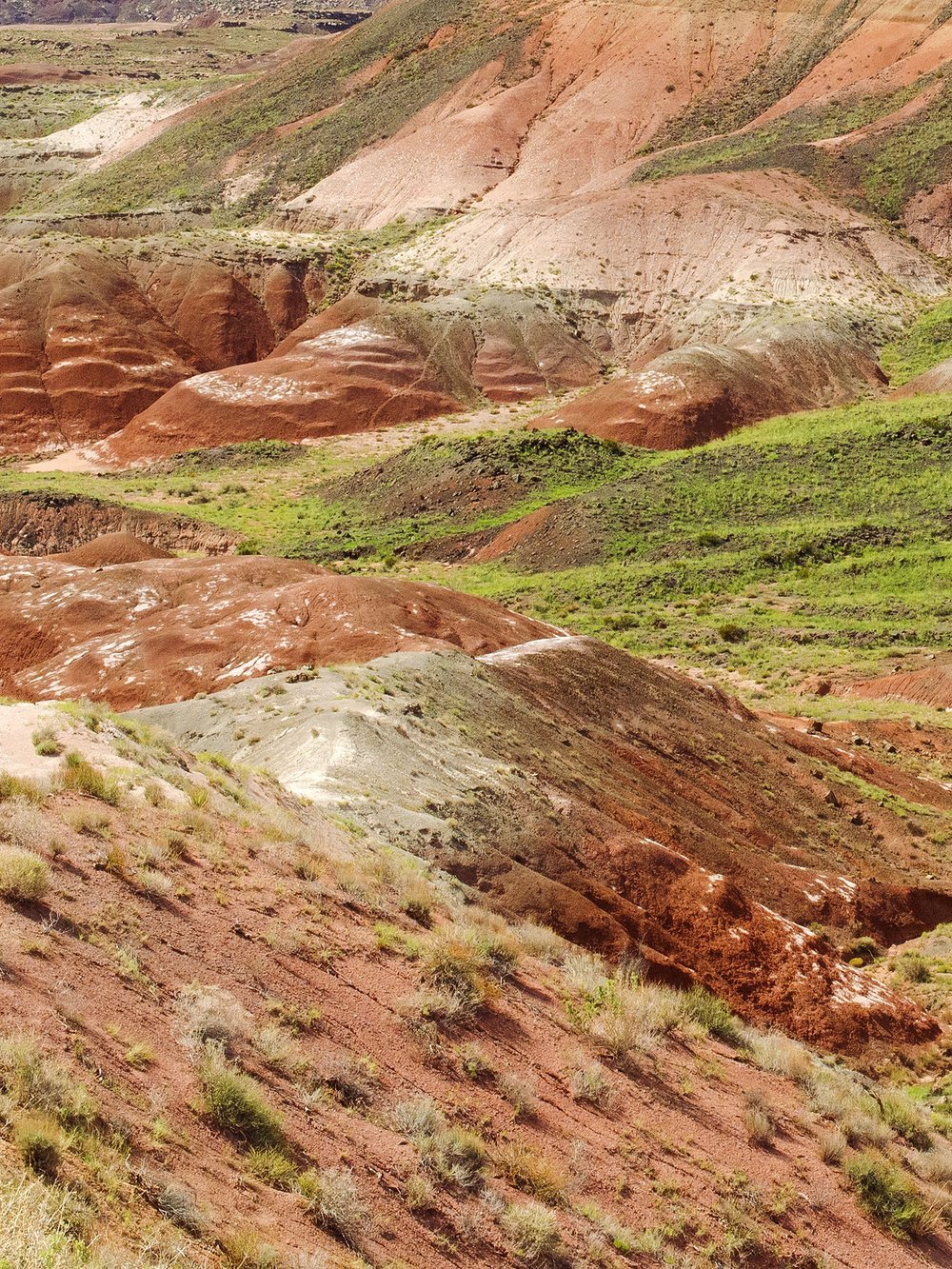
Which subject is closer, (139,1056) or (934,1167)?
(139,1056)

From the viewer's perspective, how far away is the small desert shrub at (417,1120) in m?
8.63

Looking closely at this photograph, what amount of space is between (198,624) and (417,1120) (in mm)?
17097

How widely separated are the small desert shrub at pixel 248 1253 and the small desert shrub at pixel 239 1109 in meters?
1.04

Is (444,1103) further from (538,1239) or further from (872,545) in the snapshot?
(872,545)

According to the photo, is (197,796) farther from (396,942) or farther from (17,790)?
(396,942)

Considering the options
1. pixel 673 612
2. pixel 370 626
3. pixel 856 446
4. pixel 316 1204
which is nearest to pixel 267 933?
pixel 316 1204

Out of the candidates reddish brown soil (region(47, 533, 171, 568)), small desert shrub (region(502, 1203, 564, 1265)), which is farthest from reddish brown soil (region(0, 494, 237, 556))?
small desert shrub (region(502, 1203, 564, 1265))

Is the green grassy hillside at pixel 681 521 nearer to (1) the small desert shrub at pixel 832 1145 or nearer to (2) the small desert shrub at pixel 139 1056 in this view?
(1) the small desert shrub at pixel 832 1145

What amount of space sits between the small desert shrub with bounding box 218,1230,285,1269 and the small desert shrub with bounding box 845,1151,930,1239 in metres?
5.89

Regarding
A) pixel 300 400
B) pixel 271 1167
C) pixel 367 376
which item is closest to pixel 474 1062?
pixel 271 1167

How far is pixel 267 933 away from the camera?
9.93 meters

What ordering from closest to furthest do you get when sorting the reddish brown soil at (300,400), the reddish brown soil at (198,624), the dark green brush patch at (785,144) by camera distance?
the reddish brown soil at (198,624)
the reddish brown soil at (300,400)
the dark green brush patch at (785,144)

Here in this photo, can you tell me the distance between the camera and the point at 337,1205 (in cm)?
740

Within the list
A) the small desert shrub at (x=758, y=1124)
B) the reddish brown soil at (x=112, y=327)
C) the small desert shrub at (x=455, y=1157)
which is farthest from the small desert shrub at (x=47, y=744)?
the reddish brown soil at (x=112, y=327)
